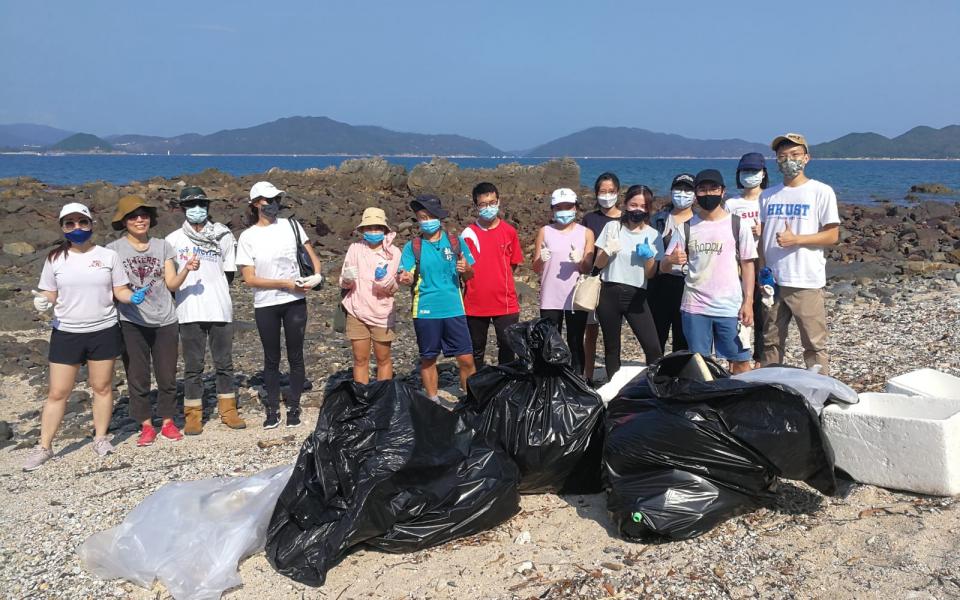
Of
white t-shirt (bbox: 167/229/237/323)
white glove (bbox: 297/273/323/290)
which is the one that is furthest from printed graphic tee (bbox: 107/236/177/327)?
white glove (bbox: 297/273/323/290)

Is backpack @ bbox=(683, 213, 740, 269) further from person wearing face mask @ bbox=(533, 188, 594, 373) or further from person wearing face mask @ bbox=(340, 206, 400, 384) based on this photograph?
person wearing face mask @ bbox=(340, 206, 400, 384)

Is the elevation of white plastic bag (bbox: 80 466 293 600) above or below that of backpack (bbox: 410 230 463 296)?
below

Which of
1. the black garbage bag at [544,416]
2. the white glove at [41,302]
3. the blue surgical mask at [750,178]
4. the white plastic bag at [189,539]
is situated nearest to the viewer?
the white plastic bag at [189,539]

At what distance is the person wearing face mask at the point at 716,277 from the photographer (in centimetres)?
468

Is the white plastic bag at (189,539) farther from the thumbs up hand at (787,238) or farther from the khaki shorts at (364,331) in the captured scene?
the thumbs up hand at (787,238)

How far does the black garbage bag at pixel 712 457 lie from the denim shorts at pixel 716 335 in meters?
1.26

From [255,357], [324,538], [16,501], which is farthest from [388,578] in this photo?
[255,357]

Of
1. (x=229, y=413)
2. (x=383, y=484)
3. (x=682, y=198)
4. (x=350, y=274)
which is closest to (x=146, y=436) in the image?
(x=229, y=413)

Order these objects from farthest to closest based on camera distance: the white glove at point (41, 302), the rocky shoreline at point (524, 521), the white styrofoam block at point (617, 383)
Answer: the white glove at point (41, 302) < the white styrofoam block at point (617, 383) < the rocky shoreline at point (524, 521)

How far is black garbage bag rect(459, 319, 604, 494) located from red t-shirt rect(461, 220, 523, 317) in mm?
1398

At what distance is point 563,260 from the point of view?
17.8ft

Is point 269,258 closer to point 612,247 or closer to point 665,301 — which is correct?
point 612,247

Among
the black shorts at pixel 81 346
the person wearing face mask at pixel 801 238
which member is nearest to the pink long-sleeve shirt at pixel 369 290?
the black shorts at pixel 81 346

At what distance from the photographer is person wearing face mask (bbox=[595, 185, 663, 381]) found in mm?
5184
